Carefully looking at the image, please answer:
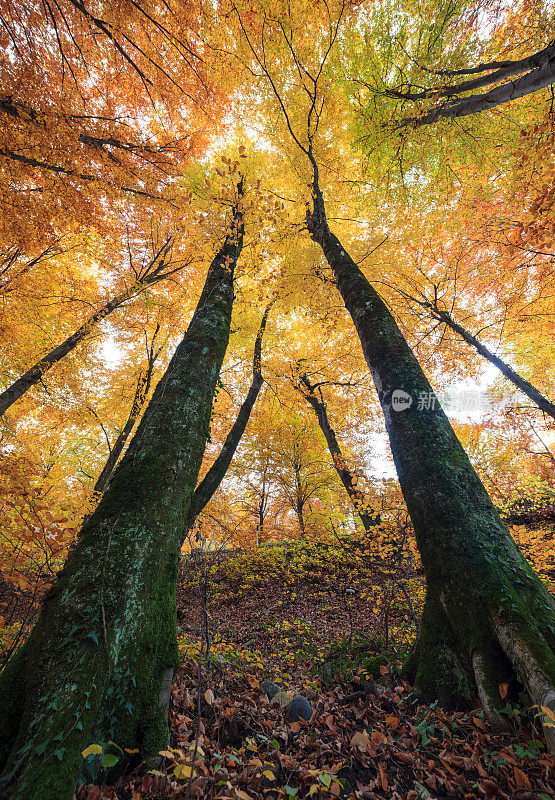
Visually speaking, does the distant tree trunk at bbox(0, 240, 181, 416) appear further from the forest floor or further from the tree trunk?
the tree trunk

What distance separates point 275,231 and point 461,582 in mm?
9138

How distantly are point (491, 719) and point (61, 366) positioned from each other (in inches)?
440

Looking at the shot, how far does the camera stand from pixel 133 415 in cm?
1025

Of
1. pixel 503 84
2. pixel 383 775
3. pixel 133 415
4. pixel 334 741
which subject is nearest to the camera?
pixel 383 775

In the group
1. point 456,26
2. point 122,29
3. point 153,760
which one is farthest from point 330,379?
point 153,760

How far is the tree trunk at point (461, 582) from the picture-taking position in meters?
2.06

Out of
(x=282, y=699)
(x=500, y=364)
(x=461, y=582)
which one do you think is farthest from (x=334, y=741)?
(x=500, y=364)

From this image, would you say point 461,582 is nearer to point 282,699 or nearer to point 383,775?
point 383,775

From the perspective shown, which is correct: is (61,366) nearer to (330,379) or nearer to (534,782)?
(330,379)

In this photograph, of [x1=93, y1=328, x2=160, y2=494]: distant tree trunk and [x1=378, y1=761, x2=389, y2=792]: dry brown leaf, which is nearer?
[x1=378, y1=761, x2=389, y2=792]: dry brown leaf

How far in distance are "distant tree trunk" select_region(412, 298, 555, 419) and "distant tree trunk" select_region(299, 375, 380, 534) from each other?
4.44 metres

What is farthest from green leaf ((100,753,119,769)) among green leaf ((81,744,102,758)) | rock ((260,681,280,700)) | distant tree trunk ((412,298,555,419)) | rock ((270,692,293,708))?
distant tree trunk ((412,298,555,419))

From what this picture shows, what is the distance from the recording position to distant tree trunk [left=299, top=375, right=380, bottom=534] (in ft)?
Result: 23.5

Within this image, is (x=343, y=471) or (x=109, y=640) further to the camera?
(x=343, y=471)
